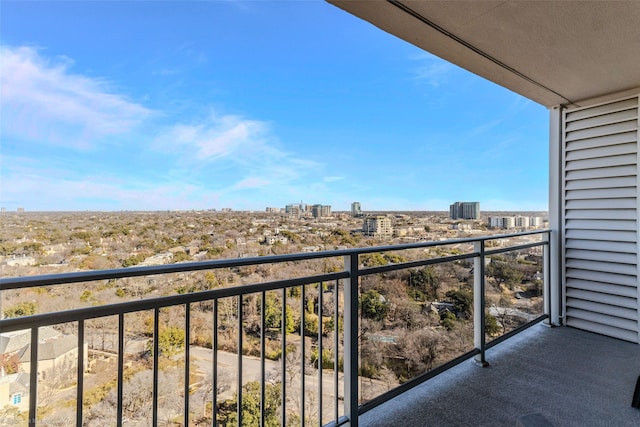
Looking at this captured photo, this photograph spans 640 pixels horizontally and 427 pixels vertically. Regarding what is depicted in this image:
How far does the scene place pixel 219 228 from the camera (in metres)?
5.60

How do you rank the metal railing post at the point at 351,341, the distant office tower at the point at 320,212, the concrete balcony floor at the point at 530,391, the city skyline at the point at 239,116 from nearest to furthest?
the metal railing post at the point at 351,341 → the concrete balcony floor at the point at 530,391 → the distant office tower at the point at 320,212 → the city skyline at the point at 239,116

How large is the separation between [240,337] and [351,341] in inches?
26.8

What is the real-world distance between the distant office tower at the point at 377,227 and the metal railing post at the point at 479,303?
204 centimetres

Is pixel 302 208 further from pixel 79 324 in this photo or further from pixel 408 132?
pixel 408 132

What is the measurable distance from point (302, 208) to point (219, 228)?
7.43 ft

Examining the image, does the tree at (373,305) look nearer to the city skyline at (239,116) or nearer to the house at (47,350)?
the house at (47,350)

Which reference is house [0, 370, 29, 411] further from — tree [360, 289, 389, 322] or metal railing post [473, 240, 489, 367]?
metal railing post [473, 240, 489, 367]

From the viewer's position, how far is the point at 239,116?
1208cm

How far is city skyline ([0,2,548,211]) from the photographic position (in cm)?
708

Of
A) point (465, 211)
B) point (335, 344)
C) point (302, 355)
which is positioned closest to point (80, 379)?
point (302, 355)

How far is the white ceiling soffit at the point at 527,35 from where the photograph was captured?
5.99ft

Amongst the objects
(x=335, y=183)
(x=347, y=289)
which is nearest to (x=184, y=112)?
(x=335, y=183)

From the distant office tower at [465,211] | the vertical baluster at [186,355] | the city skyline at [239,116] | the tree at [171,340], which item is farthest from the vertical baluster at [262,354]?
the city skyline at [239,116]

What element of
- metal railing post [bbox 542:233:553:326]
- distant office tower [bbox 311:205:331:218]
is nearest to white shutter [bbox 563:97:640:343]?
metal railing post [bbox 542:233:553:326]
